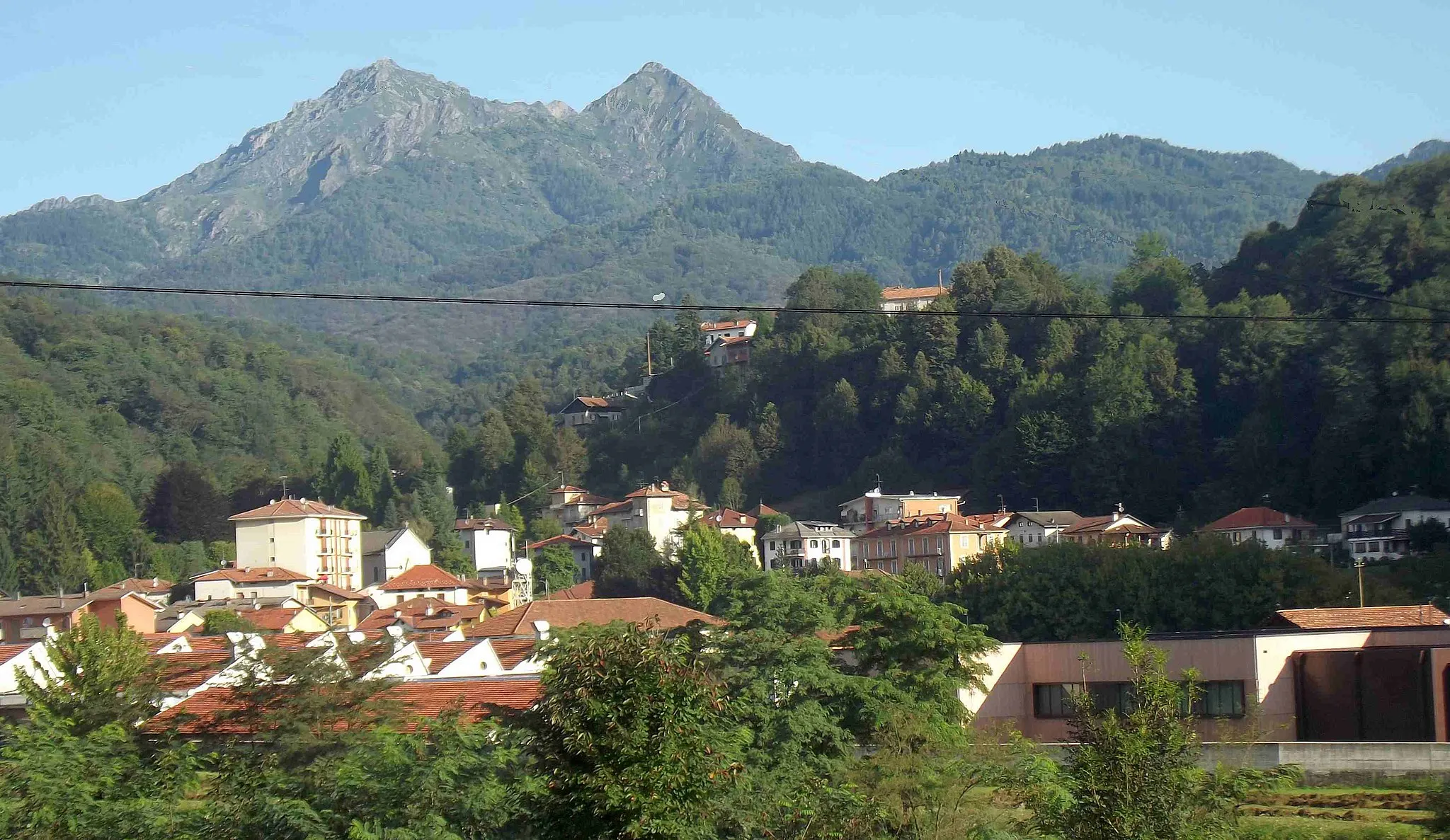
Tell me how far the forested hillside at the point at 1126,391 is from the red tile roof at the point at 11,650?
49.0 metres

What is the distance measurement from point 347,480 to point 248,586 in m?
30.7

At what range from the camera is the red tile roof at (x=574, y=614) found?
52.1 meters

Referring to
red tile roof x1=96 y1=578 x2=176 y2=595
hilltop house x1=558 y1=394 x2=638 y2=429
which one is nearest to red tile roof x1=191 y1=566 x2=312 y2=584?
red tile roof x1=96 y1=578 x2=176 y2=595

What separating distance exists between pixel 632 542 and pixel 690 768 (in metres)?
71.9

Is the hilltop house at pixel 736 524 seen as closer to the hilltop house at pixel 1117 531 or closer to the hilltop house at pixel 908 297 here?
the hilltop house at pixel 1117 531

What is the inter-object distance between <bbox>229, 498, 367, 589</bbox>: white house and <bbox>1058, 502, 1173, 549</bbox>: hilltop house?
35.7m

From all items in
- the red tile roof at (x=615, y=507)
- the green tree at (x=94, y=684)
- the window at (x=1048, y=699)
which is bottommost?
the window at (x=1048, y=699)

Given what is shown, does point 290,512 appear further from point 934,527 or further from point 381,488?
point 934,527

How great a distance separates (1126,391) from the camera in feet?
279

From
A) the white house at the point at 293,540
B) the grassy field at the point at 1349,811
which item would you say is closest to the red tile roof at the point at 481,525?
the white house at the point at 293,540

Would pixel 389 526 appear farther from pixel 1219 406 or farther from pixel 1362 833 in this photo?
pixel 1362 833

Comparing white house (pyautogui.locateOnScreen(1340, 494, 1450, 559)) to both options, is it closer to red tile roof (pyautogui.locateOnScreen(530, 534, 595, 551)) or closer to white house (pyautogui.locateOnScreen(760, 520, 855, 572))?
white house (pyautogui.locateOnScreen(760, 520, 855, 572))

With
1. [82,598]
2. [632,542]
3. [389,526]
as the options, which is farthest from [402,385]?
[82,598]

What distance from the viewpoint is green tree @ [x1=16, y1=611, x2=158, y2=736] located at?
80.2ft
